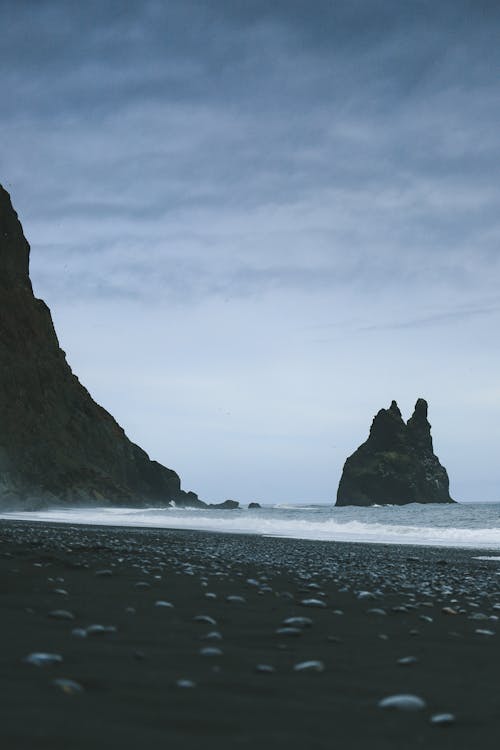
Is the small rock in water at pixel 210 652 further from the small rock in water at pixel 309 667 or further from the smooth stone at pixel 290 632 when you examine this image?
the smooth stone at pixel 290 632

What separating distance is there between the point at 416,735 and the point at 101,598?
15.8 feet

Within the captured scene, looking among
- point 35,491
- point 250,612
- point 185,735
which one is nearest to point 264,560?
point 250,612

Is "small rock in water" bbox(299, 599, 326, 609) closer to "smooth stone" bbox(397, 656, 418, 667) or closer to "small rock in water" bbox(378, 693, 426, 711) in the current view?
"smooth stone" bbox(397, 656, 418, 667)

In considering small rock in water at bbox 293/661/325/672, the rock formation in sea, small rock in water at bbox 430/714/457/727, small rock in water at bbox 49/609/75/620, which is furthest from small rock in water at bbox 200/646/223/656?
the rock formation in sea

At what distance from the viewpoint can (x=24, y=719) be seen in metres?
3.12

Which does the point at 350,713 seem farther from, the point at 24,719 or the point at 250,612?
the point at 250,612

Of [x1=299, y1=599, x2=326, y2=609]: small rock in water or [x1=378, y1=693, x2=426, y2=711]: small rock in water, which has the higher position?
[x1=378, y1=693, x2=426, y2=711]: small rock in water

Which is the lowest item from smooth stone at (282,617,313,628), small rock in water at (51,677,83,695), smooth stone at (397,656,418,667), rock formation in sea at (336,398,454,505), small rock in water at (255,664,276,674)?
smooth stone at (282,617,313,628)

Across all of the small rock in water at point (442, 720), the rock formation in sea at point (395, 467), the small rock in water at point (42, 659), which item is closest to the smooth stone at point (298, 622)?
the small rock in water at point (42, 659)

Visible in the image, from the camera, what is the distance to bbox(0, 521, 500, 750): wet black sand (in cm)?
326

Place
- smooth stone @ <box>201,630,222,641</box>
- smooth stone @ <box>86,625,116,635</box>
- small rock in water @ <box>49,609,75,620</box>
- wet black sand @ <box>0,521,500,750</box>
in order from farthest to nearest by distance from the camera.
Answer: small rock in water @ <box>49,609,75,620</box>
smooth stone @ <box>201,630,222,641</box>
smooth stone @ <box>86,625,116,635</box>
wet black sand @ <box>0,521,500,750</box>

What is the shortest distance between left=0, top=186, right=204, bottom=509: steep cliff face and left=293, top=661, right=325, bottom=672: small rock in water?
6670 centimetres

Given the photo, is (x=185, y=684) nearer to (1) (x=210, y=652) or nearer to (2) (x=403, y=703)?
(1) (x=210, y=652)

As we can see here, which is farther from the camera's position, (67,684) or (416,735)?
(67,684)
